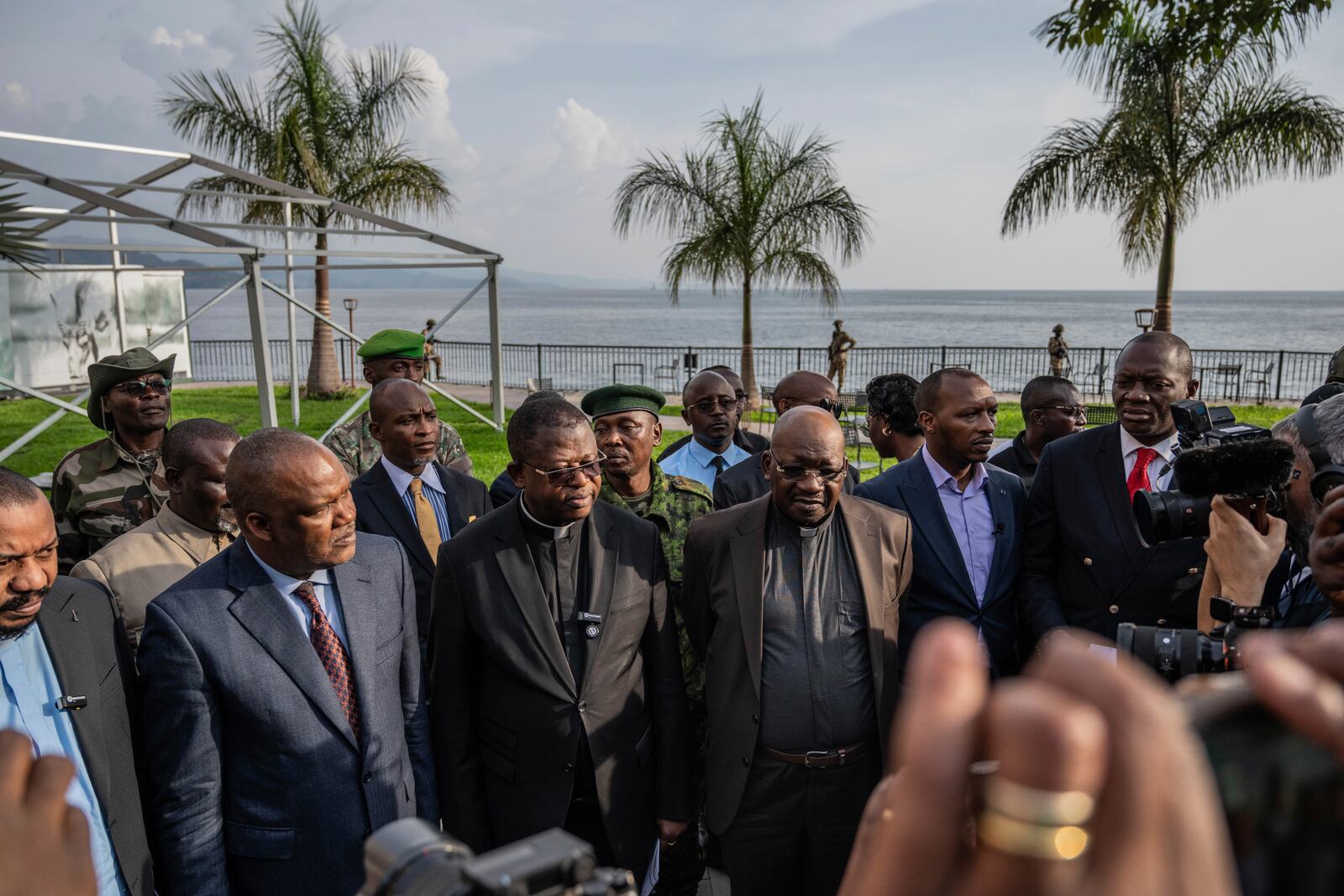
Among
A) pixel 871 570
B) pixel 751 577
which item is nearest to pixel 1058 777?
pixel 751 577

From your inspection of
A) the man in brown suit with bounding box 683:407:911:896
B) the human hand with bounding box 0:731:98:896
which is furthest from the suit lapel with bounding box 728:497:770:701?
the human hand with bounding box 0:731:98:896

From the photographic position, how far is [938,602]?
3.82 m

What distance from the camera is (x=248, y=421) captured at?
1554 cm

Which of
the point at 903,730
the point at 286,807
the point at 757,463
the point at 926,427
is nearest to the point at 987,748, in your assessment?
the point at 903,730

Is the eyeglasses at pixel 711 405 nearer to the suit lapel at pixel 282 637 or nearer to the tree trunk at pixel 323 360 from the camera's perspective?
the suit lapel at pixel 282 637

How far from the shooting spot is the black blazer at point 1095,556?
3.44m

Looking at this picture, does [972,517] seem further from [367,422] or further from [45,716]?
[367,422]

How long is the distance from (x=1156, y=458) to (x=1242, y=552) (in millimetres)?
1626

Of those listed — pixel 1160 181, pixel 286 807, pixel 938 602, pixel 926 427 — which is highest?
pixel 1160 181

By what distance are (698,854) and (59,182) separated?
30.2 ft

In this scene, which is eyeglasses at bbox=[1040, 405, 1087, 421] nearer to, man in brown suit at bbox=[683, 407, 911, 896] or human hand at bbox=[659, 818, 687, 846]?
man in brown suit at bbox=[683, 407, 911, 896]

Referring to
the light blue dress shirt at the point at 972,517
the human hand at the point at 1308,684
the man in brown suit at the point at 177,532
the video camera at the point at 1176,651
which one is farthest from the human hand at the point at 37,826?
the light blue dress shirt at the point at 972,517

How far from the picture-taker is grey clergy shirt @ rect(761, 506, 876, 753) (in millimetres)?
3332

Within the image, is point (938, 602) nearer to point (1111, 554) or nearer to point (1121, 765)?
point (1111, 554)
